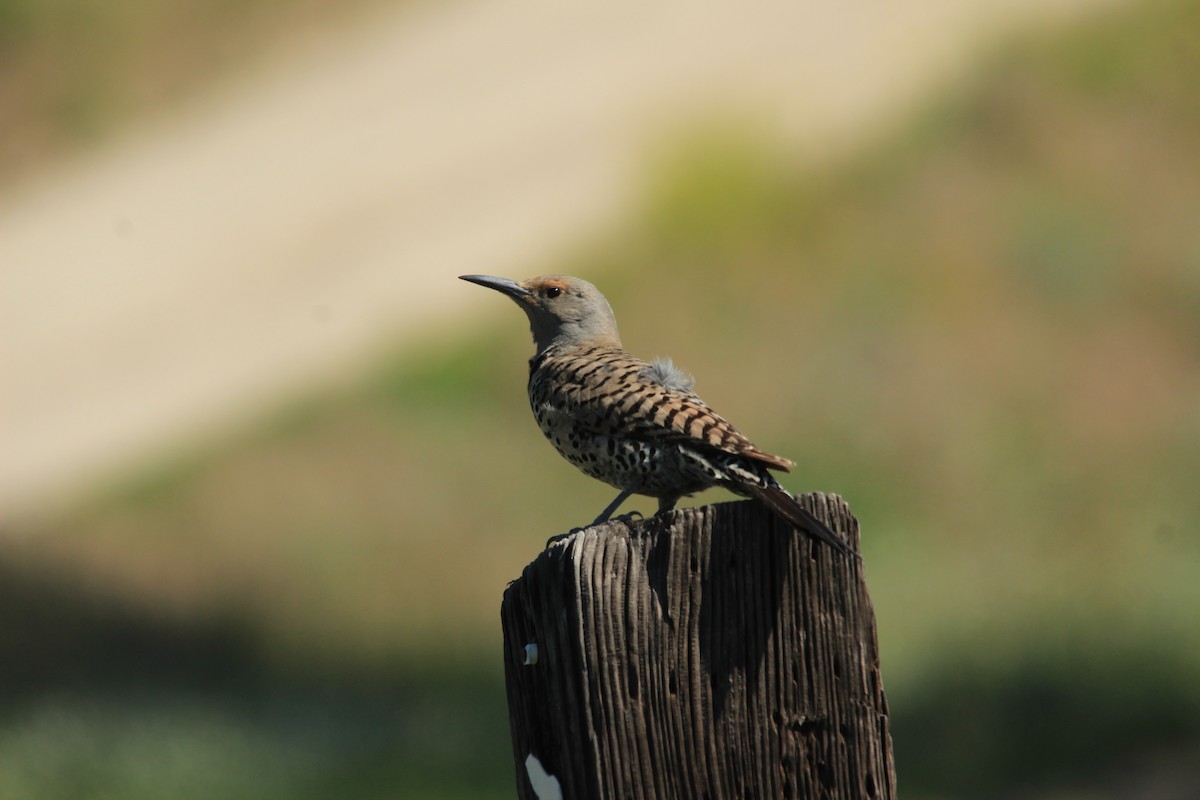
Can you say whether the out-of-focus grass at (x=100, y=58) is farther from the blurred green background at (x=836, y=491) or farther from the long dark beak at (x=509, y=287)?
the long dark beak at (x=509, y=287)

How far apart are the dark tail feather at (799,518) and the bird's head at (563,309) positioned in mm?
2961

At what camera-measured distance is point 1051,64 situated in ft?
45.9

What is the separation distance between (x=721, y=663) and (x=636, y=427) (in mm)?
1690

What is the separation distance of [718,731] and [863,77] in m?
15.3

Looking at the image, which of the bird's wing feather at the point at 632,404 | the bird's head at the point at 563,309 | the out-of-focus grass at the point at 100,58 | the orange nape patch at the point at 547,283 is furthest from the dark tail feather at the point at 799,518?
the out-of-focus grass at the point at 100,58

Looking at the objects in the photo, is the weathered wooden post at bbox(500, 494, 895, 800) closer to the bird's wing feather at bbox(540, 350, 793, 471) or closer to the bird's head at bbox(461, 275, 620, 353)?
the bird's wing feather at bbox(540, 350, 793, 471)

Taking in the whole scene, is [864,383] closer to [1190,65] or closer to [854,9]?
[1190,65]

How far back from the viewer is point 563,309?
18.7ft

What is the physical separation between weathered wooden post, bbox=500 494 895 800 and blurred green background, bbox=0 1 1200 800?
15.1ft

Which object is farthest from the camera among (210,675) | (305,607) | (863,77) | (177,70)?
(177,70)

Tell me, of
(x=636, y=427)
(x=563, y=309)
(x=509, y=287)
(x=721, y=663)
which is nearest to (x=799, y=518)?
(x=721, y=663)

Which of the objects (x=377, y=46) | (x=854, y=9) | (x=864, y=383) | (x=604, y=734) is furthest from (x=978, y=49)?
(x=604, y=734)

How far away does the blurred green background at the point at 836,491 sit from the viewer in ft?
25.2

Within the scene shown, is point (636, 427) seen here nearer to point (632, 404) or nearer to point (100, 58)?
point (632, 404)
